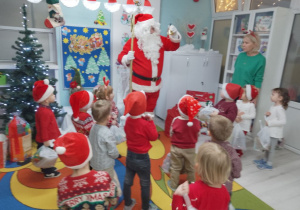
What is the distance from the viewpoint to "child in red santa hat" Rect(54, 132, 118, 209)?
1382 mm

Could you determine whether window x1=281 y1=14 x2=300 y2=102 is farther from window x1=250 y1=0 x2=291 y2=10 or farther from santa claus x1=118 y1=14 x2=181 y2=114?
santa claus x1=118 y1=14 x2=181 y2=114

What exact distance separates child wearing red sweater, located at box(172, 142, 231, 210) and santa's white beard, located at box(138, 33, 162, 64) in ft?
7.11

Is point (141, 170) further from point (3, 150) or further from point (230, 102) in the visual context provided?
point (3, 150)

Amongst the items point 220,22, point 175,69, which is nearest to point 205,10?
point 220,22

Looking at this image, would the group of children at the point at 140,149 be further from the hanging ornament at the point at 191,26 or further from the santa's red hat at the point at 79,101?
the hanging ornament at the point at 191,26

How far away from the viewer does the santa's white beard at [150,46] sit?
3.22 meters

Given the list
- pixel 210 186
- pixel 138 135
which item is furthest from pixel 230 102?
pixel 210 186

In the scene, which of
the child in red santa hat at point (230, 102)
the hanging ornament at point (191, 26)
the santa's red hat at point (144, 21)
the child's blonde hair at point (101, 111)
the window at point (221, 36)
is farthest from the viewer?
the window at point (221, 36)

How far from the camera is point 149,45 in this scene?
3.23 metres

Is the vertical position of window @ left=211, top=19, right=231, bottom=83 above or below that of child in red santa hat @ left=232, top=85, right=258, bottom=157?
above

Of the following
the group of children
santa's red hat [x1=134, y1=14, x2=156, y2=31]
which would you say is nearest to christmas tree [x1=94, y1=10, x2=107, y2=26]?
santa's red hat [x1=134, y1=14, x2=156, y2=31]

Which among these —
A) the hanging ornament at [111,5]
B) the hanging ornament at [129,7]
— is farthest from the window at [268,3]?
the hanging ornament at [111,5]

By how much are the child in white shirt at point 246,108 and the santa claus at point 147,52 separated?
47.4 inches

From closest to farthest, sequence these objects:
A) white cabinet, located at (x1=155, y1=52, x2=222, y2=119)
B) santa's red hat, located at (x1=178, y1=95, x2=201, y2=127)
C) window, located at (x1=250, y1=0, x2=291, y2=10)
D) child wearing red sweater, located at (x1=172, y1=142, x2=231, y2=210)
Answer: child wearing red sweater, located at (x1=172, y1=142, x2=231, y2=210), santa's red hat, located at (x1=178, y1=95, x2=201, y2=127), window, located at (x1=250, y1=0, x2=291, y2=10), white cabinet, located at (x1=155, y1=52, x2=222, y2=119)
